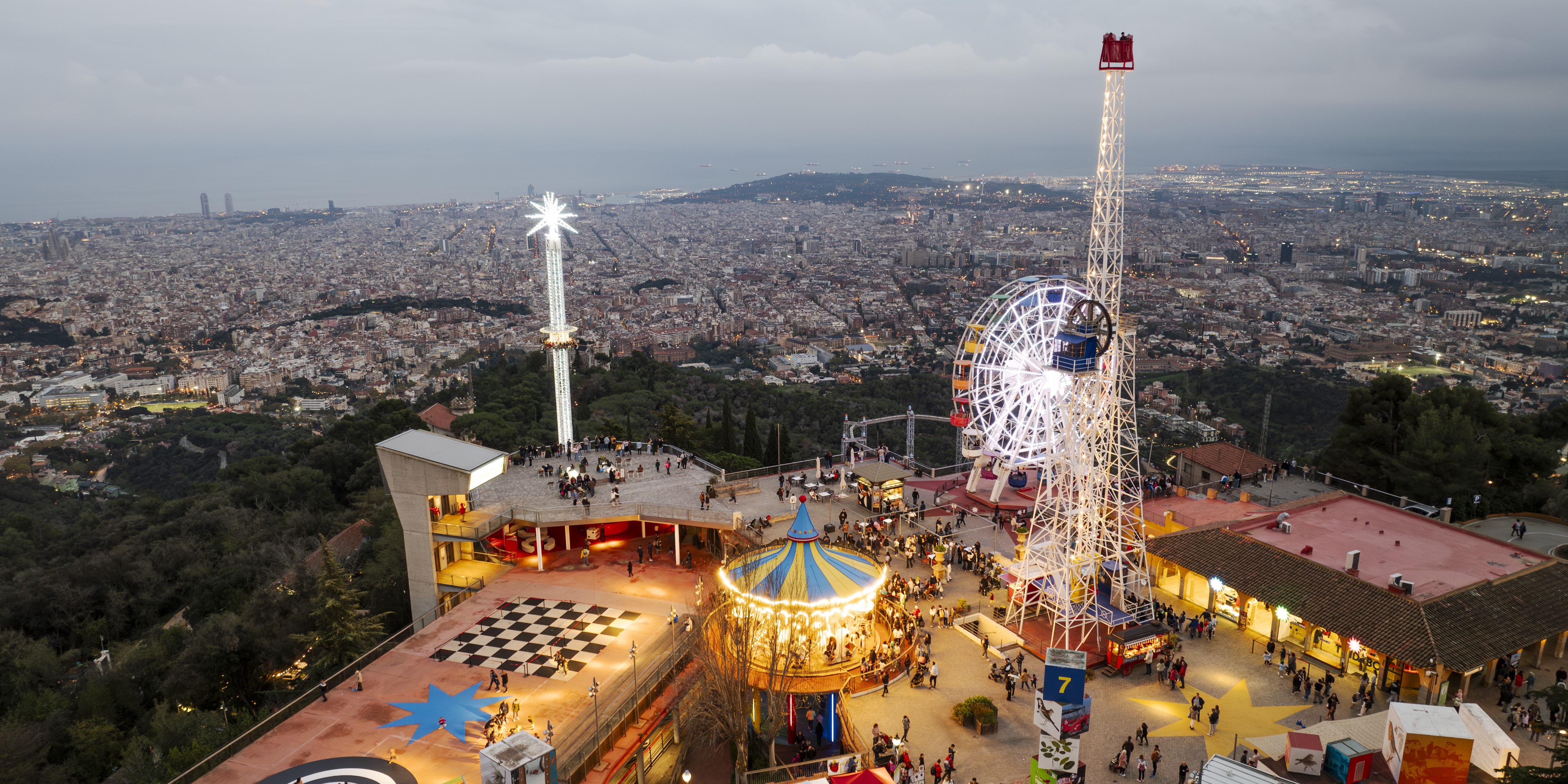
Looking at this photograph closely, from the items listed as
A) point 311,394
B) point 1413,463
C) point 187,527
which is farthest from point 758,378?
point 1413,463

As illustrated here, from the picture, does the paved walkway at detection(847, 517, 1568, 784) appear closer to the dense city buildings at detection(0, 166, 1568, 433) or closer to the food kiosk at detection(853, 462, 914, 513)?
the food kiosk at detection(853, 462, 914, 513)

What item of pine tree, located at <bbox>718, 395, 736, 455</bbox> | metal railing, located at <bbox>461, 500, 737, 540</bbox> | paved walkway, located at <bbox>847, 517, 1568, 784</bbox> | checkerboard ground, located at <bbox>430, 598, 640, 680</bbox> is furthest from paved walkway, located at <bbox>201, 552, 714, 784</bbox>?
pine tree, located at <bbox>718, 395, 736, 455</bbox>

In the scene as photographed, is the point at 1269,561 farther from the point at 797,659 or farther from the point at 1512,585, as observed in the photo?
the point at 797,659

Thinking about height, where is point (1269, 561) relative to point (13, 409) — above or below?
above

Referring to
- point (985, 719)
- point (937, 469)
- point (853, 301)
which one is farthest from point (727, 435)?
point (853, 301)

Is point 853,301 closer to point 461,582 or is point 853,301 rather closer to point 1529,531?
point 1529,531
